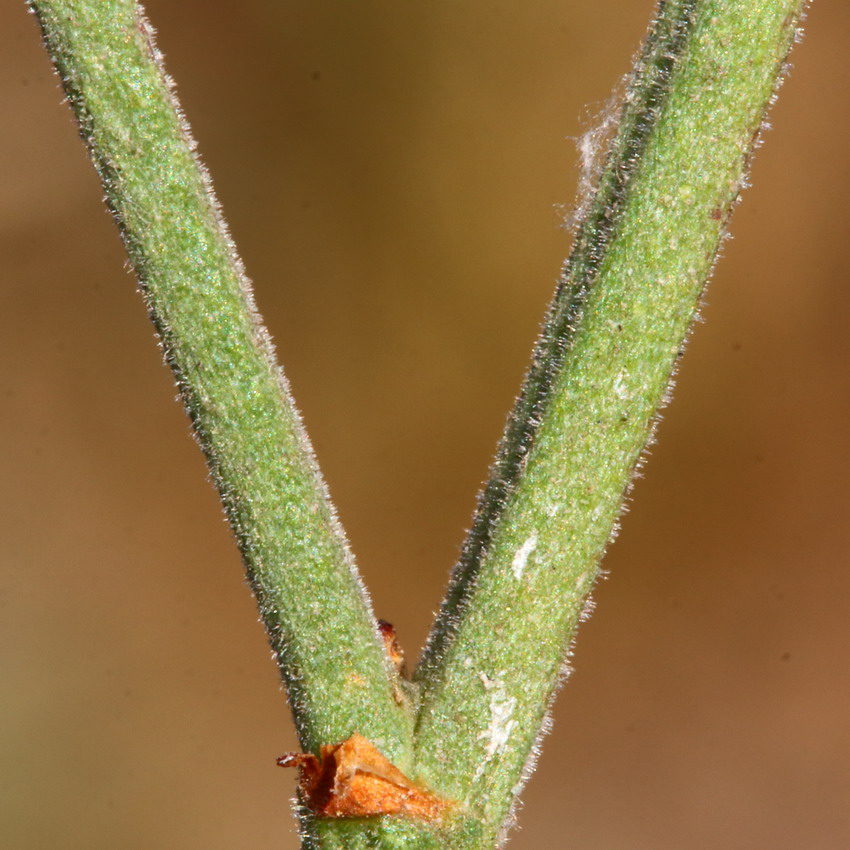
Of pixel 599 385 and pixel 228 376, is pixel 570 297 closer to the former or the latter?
pixel 599 385

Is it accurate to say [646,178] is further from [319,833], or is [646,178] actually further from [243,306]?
[319,833]

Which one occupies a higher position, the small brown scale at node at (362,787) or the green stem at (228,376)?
the green stem at (228,376)

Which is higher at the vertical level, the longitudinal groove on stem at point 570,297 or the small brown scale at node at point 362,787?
the longitudinal groove on stem at point 570,297
